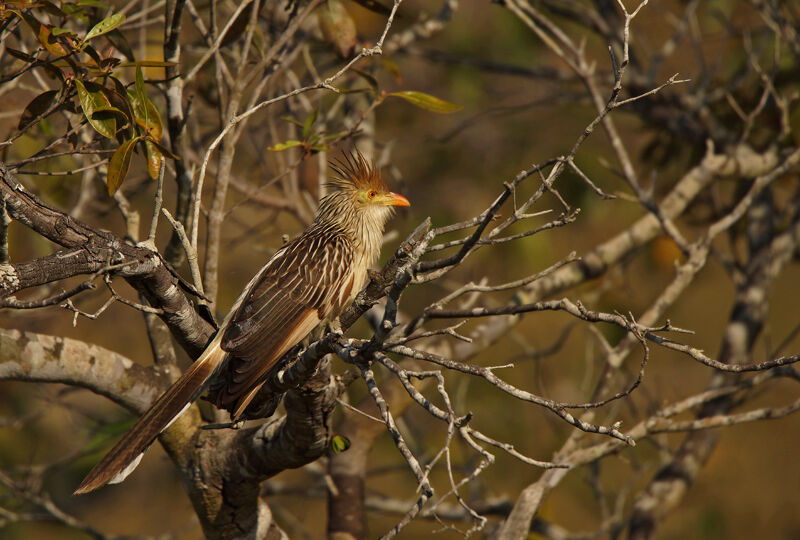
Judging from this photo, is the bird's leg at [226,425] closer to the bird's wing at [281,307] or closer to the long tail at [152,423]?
the bird's wing at [281,307]

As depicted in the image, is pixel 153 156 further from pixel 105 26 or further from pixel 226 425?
pixel 226 425

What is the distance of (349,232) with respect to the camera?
13.6ft

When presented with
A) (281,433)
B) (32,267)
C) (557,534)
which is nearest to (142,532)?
(557,534)

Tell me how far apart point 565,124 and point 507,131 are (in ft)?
2.18

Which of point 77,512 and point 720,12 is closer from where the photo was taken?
point 720,12

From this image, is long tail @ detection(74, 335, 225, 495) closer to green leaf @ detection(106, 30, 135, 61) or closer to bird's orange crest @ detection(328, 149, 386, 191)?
green leaf @ detection(106, 30, 135, 61)

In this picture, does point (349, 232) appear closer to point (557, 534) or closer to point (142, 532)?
point (557, 534)

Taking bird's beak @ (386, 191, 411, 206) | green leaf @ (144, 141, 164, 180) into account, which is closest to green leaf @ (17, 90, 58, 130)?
green leaf @ (144, 141, 164, 180)

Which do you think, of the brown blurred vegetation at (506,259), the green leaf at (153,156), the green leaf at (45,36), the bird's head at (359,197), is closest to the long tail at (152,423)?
the green leaf at (153,156)

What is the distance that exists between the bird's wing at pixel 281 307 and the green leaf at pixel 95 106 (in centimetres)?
92

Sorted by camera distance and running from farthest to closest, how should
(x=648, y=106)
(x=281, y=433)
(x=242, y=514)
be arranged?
(x=648, y=106), (x=242, y=514), (x=281, y=433)

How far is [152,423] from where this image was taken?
108 inches

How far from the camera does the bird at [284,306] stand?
275cm

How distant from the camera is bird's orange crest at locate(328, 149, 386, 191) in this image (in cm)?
443
